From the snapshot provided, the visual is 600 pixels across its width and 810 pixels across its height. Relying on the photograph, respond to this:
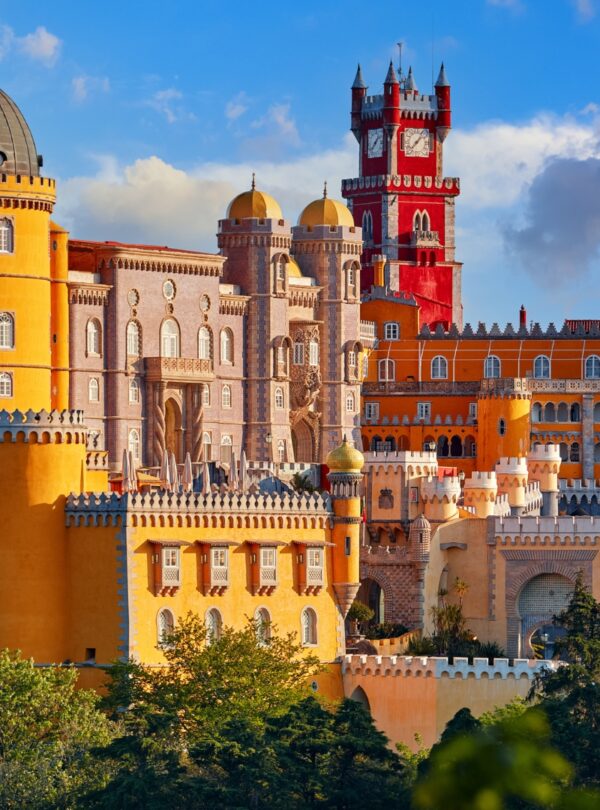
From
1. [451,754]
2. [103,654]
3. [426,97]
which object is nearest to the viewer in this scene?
[451,754]

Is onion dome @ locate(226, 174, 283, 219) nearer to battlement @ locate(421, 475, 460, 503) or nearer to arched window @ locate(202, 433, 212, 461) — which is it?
arched window @ locate(202, 433, 212, 461)

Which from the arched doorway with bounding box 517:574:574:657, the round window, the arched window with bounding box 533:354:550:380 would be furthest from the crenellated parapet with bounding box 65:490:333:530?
the arched window with bounding box 533:354:550:380

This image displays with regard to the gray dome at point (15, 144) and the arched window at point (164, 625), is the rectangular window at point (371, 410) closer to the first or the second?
the gray dome at point (15, 144)

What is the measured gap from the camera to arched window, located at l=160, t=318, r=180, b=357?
269 ft

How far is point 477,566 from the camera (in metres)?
67.9

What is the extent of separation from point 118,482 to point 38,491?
1886cm

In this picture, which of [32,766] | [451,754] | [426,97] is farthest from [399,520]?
[451,754]

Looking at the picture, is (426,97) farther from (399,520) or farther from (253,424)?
(399,520)

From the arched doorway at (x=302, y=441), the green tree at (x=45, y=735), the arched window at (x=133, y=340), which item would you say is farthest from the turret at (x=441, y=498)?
the green tree at (x=45, y=735)

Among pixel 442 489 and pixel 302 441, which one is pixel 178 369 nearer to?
pixel 302 441

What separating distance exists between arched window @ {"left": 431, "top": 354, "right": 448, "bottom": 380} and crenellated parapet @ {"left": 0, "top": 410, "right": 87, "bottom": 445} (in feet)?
162

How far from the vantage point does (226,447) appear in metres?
84.4

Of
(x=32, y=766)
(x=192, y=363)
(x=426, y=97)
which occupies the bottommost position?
(x=32, y=766)

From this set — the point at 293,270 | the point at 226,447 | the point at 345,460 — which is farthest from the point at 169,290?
the point at 345,460
